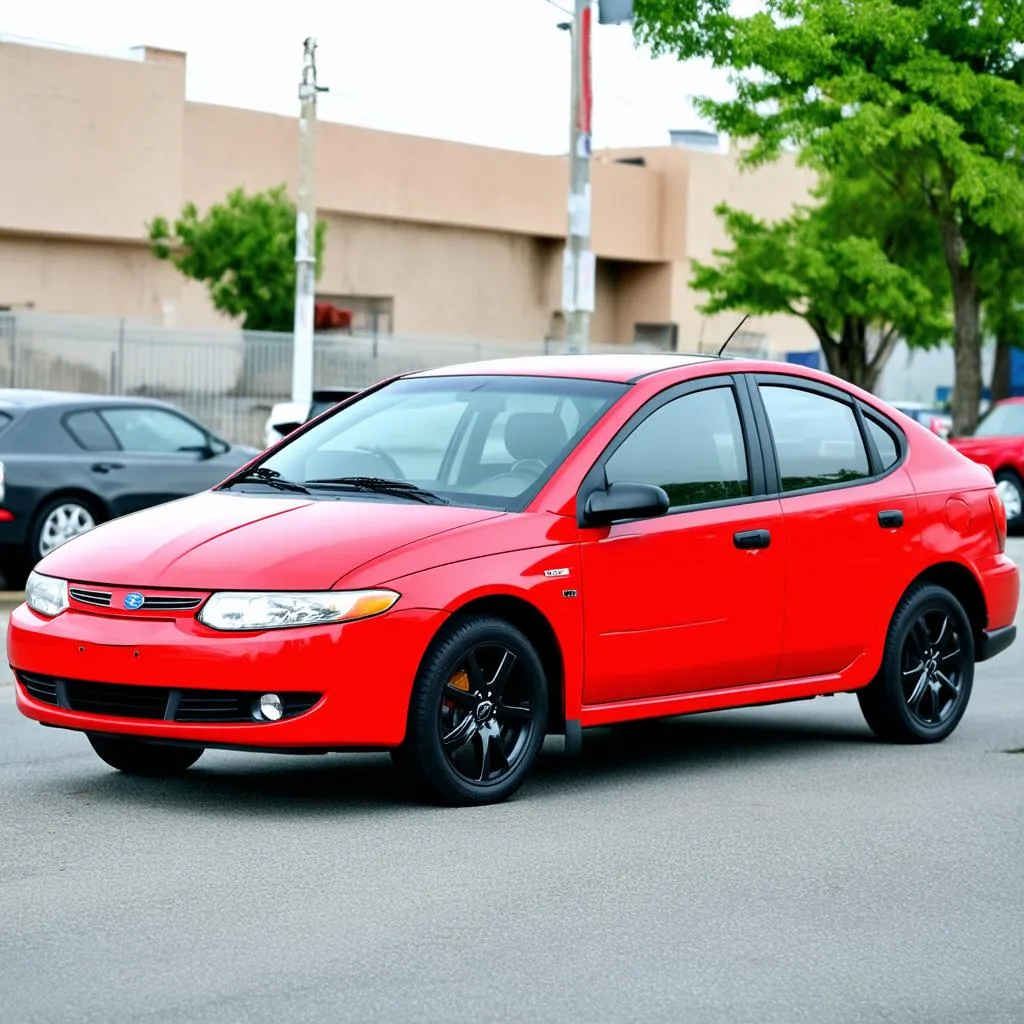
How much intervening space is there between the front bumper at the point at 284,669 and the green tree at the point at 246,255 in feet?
137

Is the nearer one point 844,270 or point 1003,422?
point 1003,422

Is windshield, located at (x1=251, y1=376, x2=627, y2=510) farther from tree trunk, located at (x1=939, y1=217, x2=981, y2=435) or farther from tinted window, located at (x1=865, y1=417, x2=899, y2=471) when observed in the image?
tree trunk, located at (x1=939, y1=217, x2=981, y2=435)

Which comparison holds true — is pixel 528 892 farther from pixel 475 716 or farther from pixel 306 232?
pixel 306 232

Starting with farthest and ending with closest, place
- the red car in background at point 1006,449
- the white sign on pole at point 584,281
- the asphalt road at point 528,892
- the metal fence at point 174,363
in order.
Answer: the metal fence at point 174,363 < the white sign on pole at point 584,281 < the red car in background at point 1006,449 < the asphalt road at point 528,892

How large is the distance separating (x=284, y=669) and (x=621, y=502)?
4.61ft

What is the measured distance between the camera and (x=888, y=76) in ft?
113

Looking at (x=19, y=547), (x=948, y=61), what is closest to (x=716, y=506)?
(x=19, y=547)

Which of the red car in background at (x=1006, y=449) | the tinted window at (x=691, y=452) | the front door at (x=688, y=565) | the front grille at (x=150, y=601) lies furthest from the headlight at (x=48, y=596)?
the red car in background at (x=1006, y=449)

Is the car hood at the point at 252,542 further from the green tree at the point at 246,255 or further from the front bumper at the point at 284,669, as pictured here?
the green tree at the point at 246,255

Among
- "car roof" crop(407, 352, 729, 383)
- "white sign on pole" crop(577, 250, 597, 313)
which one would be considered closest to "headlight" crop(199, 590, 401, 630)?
"car roof" crop(407, 352, 729, 383)

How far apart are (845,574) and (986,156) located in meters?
28.2

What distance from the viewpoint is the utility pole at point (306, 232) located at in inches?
1217

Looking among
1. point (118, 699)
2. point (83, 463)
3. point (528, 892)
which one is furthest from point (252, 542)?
point (83, 463)

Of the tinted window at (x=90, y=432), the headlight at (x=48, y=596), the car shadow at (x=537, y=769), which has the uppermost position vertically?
the tinted window at (x=90, y=432)
